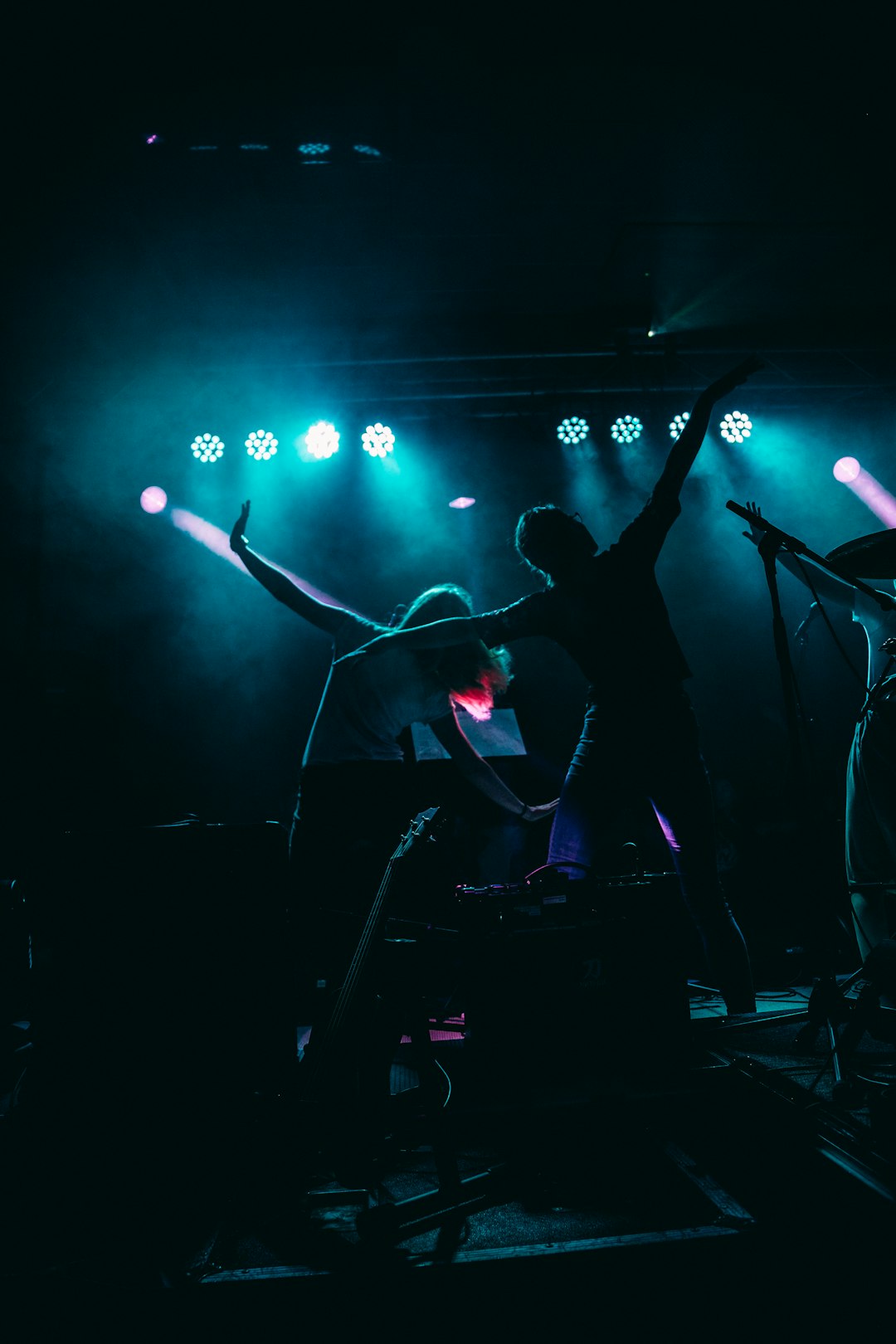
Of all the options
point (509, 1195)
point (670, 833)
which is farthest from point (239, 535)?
point (509, 1195)

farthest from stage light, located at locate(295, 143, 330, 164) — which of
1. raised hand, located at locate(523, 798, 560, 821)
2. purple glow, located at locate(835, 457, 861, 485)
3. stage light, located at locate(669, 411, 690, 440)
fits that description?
purple glow, located at locate(835, 457, 861, 485)

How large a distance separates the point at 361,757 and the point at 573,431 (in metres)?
4.65

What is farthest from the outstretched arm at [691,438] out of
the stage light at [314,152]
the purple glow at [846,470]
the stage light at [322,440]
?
the purple glow at [846,470]

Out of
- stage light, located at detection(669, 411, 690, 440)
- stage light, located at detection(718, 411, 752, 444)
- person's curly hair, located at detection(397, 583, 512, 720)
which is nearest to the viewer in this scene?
person's curly hair, located at detection(397, 583, 512, 720)

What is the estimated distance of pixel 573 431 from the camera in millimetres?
6840

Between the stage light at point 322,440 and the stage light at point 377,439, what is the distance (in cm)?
27

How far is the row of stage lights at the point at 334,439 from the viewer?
6605 mm

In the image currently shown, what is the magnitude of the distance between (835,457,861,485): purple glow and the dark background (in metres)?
0.10

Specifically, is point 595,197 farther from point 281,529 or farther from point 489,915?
point 489,915

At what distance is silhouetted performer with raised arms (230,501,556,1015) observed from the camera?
317cm

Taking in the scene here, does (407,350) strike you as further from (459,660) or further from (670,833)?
(670,833)

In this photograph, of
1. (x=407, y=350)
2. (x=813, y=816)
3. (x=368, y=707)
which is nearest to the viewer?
(x=813, y=816)

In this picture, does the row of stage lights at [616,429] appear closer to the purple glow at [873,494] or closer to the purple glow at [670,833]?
the purple glow at [873,494]

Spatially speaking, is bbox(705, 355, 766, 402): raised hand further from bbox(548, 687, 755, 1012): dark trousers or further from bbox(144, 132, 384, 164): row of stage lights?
bbox(144, 132, 384, 164): row of stage lights
